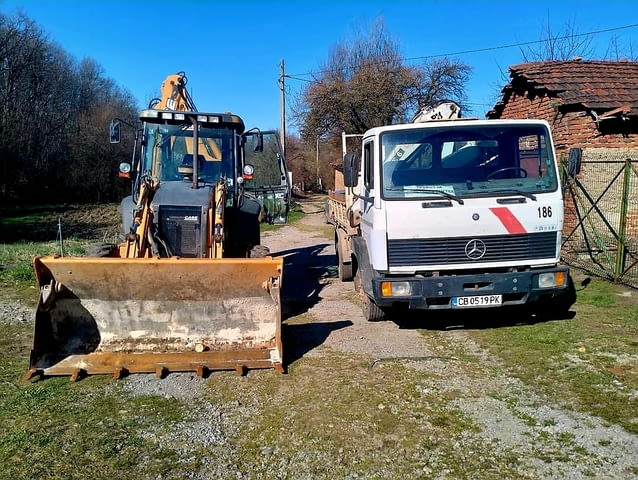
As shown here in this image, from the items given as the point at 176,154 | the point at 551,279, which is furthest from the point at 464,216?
the point at 176,154

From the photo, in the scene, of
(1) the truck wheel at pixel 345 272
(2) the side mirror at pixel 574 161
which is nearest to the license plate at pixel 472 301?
(2) the side mirror at pixel 574 161

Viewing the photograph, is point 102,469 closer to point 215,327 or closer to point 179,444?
point 179,444

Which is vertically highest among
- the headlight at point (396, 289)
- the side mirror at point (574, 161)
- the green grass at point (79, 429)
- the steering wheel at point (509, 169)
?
the side mirror at point (574, 161)

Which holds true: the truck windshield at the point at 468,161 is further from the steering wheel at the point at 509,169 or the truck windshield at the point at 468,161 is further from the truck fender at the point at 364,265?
the truck fender at the point at 364,265

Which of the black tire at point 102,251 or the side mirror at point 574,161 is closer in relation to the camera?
the side mirror at point 574,161

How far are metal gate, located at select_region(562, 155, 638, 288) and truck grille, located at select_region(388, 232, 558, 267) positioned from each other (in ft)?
13.8

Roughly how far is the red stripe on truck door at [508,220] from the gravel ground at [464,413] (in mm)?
1353

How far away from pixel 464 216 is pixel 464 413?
2.31 metres

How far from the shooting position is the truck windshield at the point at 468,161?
250 inches

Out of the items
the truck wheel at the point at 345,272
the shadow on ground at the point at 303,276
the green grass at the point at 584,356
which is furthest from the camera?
the truck wheel at the point at 345,272

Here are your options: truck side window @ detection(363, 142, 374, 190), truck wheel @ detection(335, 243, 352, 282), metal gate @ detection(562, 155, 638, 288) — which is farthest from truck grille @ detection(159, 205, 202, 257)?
metal gate @ detection(562, 155, 638, 288)

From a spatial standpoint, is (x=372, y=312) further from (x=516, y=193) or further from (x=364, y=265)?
(x=516, y=193)

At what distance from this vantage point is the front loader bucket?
548cm

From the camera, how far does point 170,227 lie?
7.12 m
